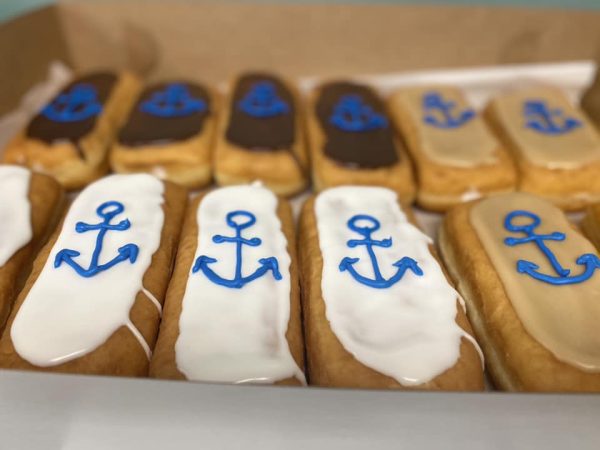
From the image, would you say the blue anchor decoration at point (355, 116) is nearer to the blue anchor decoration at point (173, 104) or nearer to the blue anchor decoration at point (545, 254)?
the blue anchor decoration at point (173, 104)

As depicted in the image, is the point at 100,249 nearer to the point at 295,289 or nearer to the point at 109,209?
the point at 109,209

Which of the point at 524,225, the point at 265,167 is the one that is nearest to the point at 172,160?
the point at 265,167

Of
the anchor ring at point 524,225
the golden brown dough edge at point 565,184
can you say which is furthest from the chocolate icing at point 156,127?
the golden brown dough edge at point 565,184

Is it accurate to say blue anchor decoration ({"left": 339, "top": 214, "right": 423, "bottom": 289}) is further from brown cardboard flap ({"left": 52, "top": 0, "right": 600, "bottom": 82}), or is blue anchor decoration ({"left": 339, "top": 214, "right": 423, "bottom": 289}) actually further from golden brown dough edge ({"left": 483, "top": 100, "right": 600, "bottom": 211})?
brown cardboard flap ({"left": 52, "top": 0, "right": 600, "bottom": 82})

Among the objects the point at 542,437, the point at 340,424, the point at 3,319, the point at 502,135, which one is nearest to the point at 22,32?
the point at 3,319

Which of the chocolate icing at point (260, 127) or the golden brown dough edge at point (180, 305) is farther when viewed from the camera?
the chocolate icing at point (260, 127)

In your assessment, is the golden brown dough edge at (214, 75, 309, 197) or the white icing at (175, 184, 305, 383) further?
the golden brown dough edge at (214, 75, 309, 197)

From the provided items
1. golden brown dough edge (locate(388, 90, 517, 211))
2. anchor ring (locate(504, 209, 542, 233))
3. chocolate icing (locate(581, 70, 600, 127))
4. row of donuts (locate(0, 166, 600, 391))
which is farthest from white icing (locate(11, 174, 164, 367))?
chocolate icing (locate(581, 70, 600, 127))
